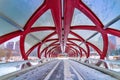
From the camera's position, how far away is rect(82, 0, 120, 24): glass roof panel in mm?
→ 10875

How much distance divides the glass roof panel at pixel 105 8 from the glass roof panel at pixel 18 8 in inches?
144

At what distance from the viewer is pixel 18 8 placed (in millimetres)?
11164

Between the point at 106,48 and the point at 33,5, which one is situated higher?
the point at 33,5

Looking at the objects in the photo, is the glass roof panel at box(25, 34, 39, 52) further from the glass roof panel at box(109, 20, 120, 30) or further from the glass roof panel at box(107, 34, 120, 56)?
the glass roof panel at box(109, 20, 120, 30)

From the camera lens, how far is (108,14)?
12.3m

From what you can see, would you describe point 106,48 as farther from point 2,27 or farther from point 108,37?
point 2,27

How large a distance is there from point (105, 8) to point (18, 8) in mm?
6310

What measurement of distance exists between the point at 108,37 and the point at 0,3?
12798 mm

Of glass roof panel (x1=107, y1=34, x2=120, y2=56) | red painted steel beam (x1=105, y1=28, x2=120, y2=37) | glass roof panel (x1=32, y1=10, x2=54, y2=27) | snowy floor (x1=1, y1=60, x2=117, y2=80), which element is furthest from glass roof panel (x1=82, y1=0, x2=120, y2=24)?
snowy floor (x1=1, y1=60, x2=117, y2=80)

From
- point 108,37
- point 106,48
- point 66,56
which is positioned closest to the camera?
point 108,37

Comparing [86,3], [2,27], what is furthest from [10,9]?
[86,3]

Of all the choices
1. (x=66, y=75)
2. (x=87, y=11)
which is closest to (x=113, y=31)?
(x=87, y=11)

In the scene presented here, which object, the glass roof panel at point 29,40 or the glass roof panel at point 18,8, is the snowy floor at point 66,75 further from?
the glass roof panel at point 29,40

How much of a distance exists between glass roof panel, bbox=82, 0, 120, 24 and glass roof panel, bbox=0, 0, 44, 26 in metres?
3.65
